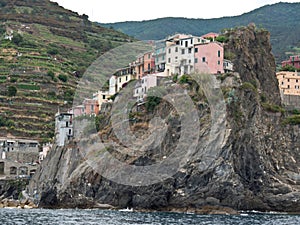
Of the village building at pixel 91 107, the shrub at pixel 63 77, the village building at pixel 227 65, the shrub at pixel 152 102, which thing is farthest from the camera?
the shrub at pixel 63 77

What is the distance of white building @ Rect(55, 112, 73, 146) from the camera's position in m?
112

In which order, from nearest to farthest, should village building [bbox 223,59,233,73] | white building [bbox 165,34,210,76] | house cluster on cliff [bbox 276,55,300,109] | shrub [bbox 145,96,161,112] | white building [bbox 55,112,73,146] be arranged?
shrub [bbox 145,96,161,112]
village building [bbox 223,59,233,73]
white building [bbox 165,34,210,76]
white building [bbox 55,112,73,146]
house cluster on cliff [bbox 276,55,300,109]

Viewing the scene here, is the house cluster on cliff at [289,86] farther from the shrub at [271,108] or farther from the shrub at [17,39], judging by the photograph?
the shrub at [17,39]

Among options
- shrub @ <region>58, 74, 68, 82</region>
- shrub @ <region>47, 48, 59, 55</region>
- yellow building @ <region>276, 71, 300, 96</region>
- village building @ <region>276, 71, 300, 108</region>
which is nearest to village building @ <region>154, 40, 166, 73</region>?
village building @ <region>276, 71, 300, 108</region>

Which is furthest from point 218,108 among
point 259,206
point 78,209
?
point 78,209

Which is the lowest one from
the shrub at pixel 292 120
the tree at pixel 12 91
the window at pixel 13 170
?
the window at pixel 13 170

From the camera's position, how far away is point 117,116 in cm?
10344

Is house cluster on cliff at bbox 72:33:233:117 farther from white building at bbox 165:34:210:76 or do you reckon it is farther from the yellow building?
the yellow building

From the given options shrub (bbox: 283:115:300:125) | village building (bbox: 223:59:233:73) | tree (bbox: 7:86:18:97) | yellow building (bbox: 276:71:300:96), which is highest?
village building (bbox: 223:59:233:73)

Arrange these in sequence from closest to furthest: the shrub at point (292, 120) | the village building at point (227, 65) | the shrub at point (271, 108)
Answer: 1. the shrub at point (271, 108)
2. the shrub at point (292, 120)
3. the village building at point (227, 65)

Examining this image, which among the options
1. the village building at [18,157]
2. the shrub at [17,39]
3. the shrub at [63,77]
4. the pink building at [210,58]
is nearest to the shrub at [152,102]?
the pink building at [210,58]

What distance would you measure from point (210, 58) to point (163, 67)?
8872 mm

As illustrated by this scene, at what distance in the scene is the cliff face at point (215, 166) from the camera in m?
89.1

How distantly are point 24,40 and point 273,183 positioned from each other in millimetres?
105545
